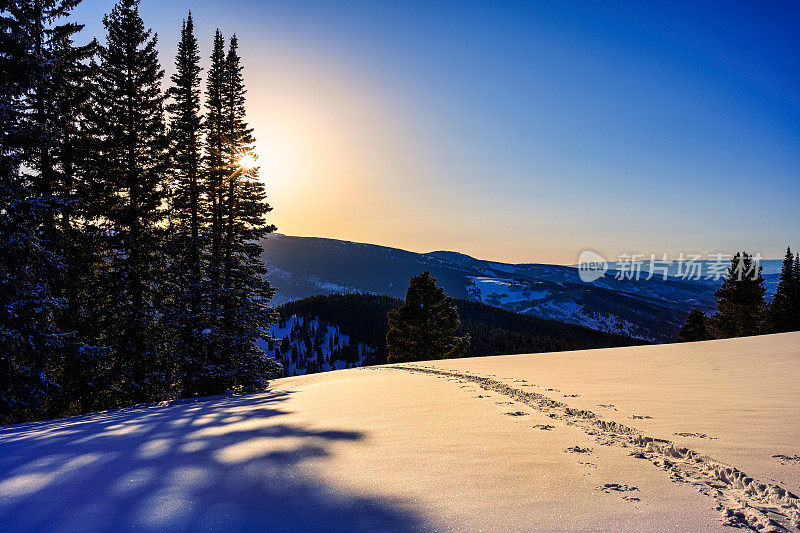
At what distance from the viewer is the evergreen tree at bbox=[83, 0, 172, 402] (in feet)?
48.1

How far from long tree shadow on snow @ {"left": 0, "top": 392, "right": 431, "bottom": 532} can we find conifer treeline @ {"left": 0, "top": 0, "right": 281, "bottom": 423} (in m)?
9.90

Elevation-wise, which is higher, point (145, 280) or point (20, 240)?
point (20, 240)

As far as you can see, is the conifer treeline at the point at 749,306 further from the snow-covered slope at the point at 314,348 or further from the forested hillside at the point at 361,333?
the snow-covered slope at the point at 314,348

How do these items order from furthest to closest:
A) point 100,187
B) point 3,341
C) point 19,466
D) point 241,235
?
point 241,235, point 100,187, point 3,341, point 19,466

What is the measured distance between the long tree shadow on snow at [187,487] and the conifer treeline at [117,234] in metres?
9.90

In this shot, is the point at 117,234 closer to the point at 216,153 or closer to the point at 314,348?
the point at 216,153

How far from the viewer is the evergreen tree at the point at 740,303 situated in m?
36.2

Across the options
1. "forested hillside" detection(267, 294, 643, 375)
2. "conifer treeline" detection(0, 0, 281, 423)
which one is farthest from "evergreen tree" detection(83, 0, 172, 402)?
"forested hillside" detection(267, 294, 643, 375)

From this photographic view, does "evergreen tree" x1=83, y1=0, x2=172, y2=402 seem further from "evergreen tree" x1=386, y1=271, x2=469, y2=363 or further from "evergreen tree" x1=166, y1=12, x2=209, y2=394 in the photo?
"evergreen tree" x1=386, y1=271, x2=469, y2=363

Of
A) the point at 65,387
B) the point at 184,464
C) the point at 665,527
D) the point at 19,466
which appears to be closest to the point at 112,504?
the point at 184,464

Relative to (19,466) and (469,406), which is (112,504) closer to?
(19,466)

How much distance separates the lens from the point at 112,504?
278 cm

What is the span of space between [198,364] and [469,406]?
13.8m

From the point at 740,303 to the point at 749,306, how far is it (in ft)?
2.33
